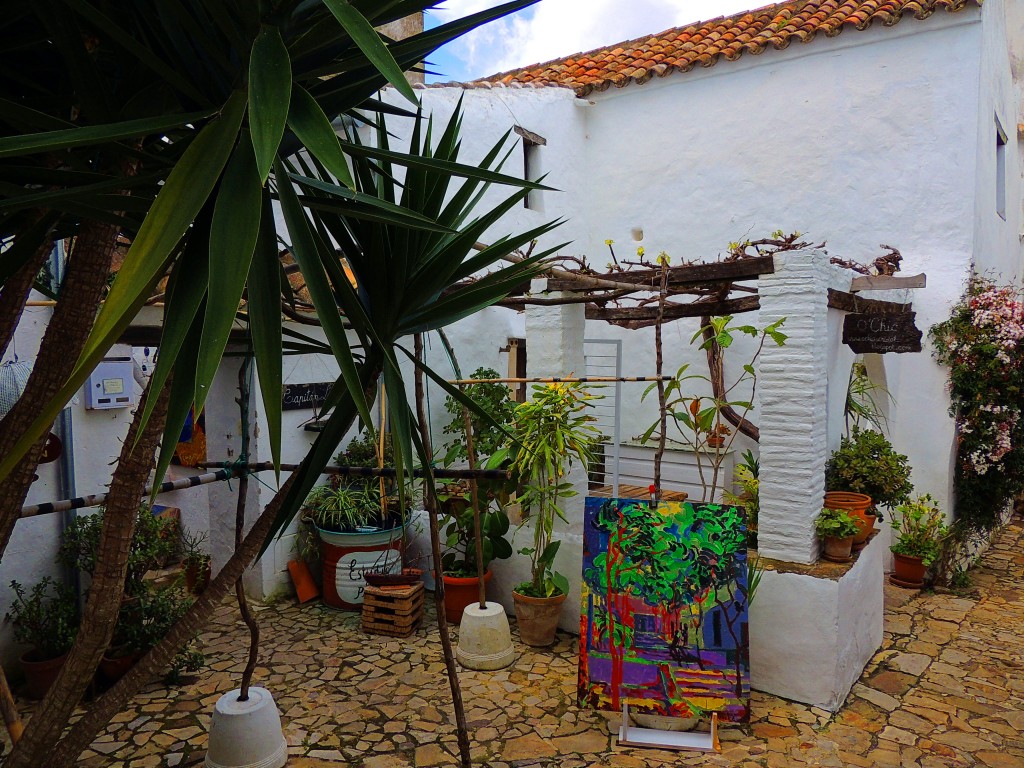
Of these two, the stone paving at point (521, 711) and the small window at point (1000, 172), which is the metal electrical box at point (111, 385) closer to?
the stone paving at point (521, 711)

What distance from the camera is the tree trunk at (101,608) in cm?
182

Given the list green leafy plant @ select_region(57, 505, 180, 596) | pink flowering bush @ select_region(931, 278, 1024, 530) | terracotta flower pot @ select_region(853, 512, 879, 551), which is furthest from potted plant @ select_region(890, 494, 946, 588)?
green leafy plant @ select_region(57, 505, 180, 596)

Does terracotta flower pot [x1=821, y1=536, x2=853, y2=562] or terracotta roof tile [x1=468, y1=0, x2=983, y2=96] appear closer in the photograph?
terracotta flower pot [x1=821, y1=536, x2=853, y2=562]

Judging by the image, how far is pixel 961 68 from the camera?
6.20 m

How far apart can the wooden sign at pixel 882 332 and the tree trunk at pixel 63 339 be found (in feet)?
15.0

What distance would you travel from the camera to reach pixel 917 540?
20.3ft

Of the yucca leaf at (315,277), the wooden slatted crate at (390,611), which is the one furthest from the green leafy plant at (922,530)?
the yucca leaf at (315,277)

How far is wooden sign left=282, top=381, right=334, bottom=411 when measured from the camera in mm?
5727

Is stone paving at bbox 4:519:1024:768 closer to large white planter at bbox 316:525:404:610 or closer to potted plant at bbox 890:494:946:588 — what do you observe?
large white planter at bbox 316:525:404:610

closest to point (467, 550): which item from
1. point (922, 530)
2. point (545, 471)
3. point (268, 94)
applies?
point (545, 471)

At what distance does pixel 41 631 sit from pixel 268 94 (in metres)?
4.15

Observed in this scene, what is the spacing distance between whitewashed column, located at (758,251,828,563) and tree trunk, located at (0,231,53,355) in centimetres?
385

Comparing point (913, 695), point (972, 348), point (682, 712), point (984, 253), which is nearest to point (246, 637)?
point (682, 712)

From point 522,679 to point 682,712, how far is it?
1.12m
